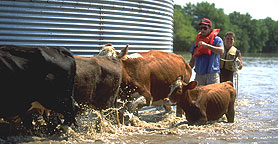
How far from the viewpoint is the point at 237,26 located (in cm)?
12244

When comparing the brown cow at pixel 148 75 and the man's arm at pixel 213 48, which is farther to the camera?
the man's arm at pixel 213 48

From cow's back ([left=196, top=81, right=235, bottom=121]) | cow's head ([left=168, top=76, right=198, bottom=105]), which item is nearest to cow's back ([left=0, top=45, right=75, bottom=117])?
cow's head ([left=168, top=76, right=198, bottom=105])

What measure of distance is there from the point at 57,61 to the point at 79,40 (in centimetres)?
227

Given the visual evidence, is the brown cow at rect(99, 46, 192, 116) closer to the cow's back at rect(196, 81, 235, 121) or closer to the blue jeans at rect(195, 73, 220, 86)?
the blue jeans at rect(195, 73, 220, 86)

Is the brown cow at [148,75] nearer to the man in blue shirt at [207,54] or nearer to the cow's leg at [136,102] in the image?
the cow's leg at [136,102]

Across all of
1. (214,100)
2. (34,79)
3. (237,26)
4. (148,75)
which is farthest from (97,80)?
(237,26)

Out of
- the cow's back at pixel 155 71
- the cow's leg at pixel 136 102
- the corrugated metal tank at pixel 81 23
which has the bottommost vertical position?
the cow's leg at pixel 136 102

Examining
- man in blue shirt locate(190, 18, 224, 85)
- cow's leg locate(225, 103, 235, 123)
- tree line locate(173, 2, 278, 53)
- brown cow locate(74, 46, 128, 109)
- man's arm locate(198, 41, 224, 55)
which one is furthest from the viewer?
tree line locate(173, 2, 278, 53)

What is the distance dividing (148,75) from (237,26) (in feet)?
397

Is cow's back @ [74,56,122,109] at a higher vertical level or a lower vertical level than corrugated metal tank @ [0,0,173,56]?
lower

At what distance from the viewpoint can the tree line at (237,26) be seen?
105 m

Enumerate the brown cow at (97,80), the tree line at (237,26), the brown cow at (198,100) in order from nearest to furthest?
the brown cow at (97,80) → the brown cow at (198,100) → the tree line at (237,26)

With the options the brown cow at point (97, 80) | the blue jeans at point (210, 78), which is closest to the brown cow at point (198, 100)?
the blue jeans at point (210, 78)

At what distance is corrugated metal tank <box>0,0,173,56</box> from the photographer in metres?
6.77
